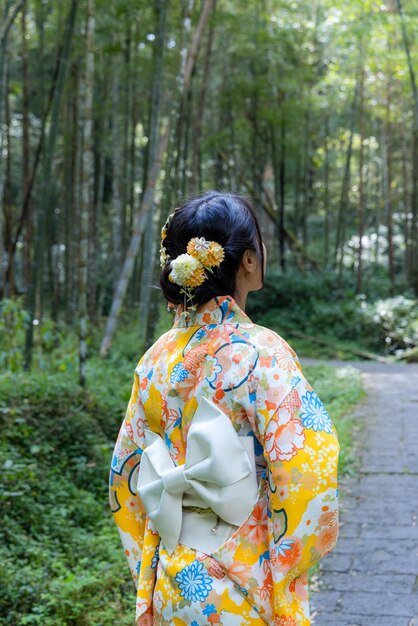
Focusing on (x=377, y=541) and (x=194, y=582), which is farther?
(x=377, y=541)

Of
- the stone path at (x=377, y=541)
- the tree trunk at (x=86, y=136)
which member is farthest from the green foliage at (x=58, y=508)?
the stone path at (x=377, y=541)

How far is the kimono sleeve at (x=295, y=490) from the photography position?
1486 millimetres

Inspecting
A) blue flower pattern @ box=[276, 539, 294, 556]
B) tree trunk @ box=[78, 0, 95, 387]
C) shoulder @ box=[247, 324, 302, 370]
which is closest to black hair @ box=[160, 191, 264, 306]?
shoulder @ box=[247, 324, 302, 370]

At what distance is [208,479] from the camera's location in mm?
1517

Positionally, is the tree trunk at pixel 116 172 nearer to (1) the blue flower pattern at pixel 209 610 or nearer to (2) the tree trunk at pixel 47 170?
(2) the tree trunk at pixel 47 170

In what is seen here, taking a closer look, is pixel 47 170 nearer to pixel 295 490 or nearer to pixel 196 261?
pixel 196 261

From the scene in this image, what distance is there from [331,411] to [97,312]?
6416mm

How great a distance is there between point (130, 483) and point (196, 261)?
55 centimetres

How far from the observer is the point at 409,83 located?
1298 centimetres

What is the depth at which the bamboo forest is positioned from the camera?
421cm

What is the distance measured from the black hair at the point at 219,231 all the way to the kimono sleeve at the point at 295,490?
26 cm

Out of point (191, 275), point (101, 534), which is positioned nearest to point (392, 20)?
point (101, 534)

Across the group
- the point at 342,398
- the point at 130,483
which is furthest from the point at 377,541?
the point at 342,398

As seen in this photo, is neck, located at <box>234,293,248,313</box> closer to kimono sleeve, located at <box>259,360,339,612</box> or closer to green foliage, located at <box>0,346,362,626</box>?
kimono sleeve, located at <box>259,360,339,612</box>
